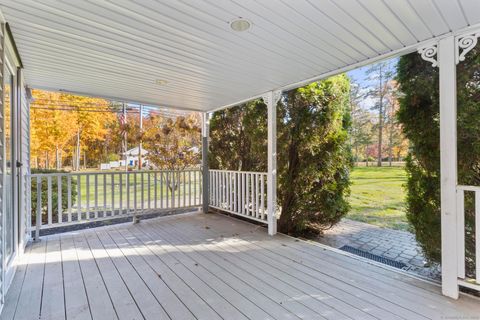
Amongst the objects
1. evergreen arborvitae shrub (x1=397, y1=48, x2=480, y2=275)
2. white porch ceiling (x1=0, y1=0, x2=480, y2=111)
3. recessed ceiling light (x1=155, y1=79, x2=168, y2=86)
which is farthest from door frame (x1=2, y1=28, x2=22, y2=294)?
evergreen arborvitae shrub (x1=397, y1=48, x2=480, y2=275)

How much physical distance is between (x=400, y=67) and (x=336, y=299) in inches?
96.2

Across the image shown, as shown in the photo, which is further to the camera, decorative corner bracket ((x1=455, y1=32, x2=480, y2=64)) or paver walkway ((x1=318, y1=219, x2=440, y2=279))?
paver walkway ((x1=318, y1=219, x2=440, y2=279))

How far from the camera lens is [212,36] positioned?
86.4 inches

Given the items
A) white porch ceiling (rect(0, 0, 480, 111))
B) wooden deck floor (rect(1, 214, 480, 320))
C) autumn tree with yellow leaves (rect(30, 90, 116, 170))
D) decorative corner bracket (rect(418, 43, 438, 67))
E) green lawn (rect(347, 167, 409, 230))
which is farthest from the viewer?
autumn tree with yellow leaves (rect(30, 90, 116, 170))

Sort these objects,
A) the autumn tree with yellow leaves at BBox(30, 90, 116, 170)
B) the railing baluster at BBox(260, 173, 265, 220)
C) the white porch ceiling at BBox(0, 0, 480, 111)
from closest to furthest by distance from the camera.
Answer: the white porch ceiling at BBox(0, 0, 480, 111)
the railing baluster at BBox(260, 173, 265, 220)
the autumn tree with yellow leaves at BBox(30, 90, 116, 170)

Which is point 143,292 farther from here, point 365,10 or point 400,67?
point 400,67

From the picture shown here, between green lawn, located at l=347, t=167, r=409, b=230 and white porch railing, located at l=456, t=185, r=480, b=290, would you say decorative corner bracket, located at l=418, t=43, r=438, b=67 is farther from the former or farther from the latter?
green lawn, located at l=347, t=167, r=409, b=230

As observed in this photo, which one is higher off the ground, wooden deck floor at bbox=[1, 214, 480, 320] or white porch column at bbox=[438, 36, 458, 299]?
white porch column at bbox=[438, 36, 458, 299]

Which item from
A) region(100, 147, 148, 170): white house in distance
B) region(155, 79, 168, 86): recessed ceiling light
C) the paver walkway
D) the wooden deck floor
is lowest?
the paver walkway

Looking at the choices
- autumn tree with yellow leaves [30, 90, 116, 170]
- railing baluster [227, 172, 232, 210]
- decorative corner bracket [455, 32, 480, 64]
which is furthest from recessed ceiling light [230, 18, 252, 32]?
autumn tree with yellow leaves [30, 90, 116, 170]

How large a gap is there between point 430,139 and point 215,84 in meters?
2.66

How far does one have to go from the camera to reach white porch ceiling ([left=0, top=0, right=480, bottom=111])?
1.79 m

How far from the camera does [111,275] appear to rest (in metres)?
2.53

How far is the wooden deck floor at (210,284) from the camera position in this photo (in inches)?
75.6
